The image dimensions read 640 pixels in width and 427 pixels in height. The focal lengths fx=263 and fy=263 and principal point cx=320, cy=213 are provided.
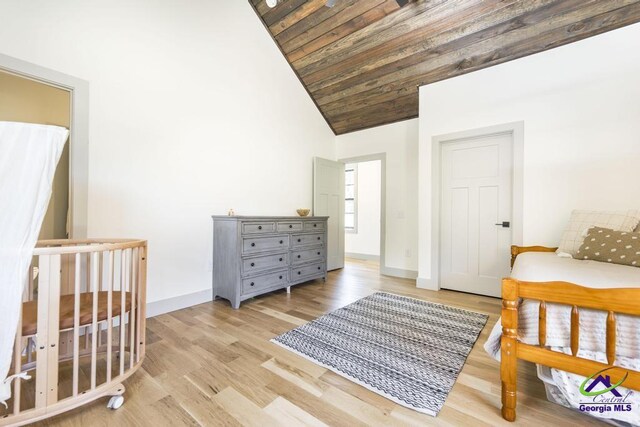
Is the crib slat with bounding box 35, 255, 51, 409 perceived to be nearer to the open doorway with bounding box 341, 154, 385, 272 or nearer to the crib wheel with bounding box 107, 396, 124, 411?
the crib wheel with bounding box 107, 396, 124, 411

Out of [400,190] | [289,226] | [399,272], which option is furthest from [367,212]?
[289,226]

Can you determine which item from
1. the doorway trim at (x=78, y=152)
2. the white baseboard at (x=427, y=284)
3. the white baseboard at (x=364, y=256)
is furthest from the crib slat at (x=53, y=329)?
the white baseboard at (x=364, y=256)

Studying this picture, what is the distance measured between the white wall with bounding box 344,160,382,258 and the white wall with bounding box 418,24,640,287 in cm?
289

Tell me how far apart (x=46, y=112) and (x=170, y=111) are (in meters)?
1.60

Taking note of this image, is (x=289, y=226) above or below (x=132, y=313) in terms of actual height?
above

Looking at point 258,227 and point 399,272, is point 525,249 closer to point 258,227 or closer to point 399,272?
point 399,272

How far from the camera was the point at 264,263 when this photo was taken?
9.86 ft

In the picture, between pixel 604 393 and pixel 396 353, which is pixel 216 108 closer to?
pixel 396 353

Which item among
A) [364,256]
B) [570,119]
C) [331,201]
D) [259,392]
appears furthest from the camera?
[364,256]

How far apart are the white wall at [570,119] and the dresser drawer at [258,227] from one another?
2682 mm

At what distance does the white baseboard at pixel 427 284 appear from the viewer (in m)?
3.40

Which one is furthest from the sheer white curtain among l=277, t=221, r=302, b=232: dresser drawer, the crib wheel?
l=277, t=221, r=302, b=232: dresser drawer

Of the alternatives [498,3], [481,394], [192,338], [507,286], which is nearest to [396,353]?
[481,394]

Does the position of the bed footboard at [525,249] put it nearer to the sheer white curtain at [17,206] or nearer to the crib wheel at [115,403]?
the crib wheel at [115,403]
